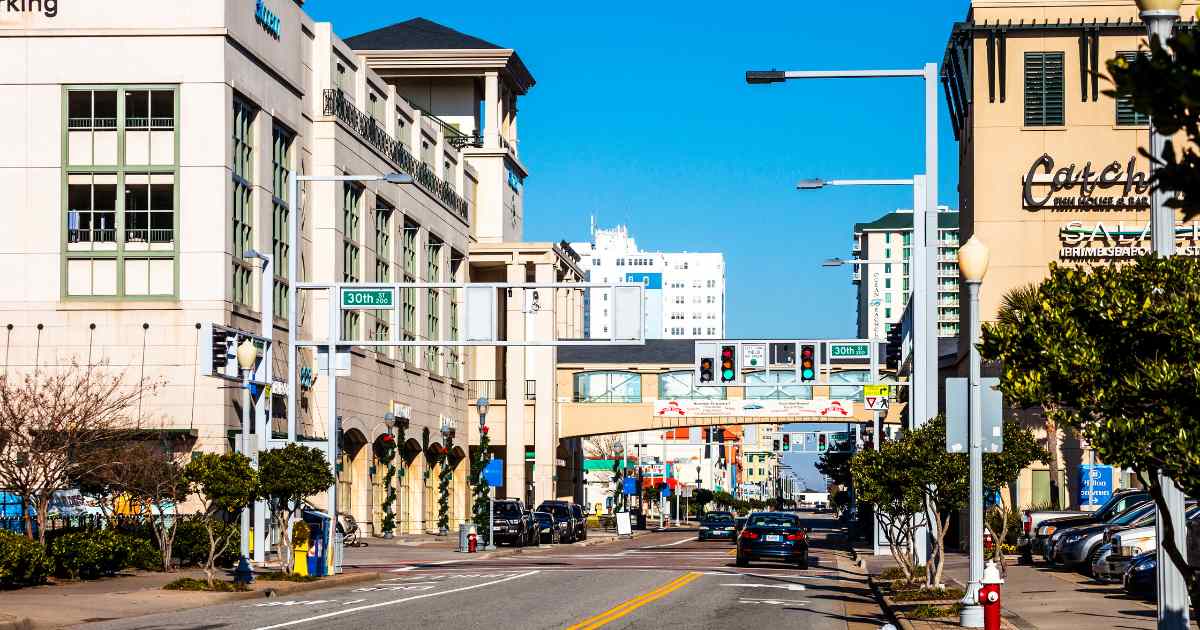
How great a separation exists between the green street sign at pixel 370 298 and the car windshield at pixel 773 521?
11755mm

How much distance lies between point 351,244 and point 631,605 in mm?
38857

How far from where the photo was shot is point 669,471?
537 ft

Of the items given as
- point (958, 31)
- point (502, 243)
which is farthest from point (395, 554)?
point (502, 243)

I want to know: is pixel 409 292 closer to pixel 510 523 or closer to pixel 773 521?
pixel 510 523

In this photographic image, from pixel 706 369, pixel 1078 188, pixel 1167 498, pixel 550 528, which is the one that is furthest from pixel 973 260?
pixel 550 528

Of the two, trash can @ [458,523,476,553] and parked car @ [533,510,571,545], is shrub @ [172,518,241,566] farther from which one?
parked car @ [533,510,571,545]

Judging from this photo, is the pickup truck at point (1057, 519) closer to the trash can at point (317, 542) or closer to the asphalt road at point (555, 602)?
the asphalt road at point (555, 602)

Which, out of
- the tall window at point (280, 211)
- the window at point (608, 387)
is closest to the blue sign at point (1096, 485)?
the tall window at point (280, 211)

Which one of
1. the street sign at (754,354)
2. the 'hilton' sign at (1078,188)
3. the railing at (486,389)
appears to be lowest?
the railing at (486,389)

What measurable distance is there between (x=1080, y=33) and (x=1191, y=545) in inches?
1749

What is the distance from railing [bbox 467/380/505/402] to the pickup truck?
153 feet

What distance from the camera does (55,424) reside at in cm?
3794

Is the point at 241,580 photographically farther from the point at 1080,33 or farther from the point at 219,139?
the point at 1080,33

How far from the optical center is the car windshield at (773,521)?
41.5 m
